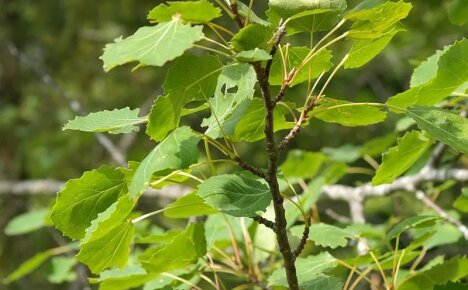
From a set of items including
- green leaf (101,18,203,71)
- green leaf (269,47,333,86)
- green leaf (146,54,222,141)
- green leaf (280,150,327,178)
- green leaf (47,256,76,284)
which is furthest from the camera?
green leaf (47,256,76,284)

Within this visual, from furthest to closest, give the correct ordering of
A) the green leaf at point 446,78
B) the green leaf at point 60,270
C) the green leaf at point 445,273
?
the green leaf at point 60,270 → the green leaf at point 445,273 → the green leaf at point 446,78

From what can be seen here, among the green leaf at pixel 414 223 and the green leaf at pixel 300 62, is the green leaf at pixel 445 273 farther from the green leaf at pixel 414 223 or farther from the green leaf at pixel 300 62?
the green leaf at pixel 300 62

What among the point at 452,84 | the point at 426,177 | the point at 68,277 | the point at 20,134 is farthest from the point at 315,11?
the point at 20,134

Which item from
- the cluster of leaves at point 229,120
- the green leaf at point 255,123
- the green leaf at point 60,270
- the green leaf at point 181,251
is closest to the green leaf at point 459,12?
the cluster of leaves at point 229,120

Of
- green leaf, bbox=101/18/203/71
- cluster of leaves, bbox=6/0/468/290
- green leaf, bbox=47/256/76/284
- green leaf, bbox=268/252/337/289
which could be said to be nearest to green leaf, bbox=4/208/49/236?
green leaf, bbox=47/256/76/284

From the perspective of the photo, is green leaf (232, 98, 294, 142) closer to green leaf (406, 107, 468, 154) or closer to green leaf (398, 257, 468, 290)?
green leaf (406, 107, 468, 154)

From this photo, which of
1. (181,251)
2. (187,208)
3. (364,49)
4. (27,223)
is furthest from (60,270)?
(364,49)

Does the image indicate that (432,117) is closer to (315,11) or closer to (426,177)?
(315,11)
